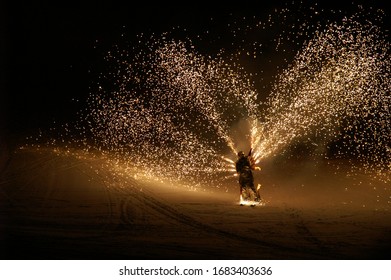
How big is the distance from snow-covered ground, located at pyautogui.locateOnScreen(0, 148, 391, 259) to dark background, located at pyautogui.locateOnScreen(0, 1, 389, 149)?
41.9 feet

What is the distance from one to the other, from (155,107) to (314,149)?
31.1ft

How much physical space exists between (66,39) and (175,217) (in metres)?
24.2

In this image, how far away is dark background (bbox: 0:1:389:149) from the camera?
24.9 meters

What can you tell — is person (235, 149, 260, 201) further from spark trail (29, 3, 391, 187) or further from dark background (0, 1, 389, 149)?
dark background (0, 1, 389, 149)

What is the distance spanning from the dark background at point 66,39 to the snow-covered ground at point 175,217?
12775 millimetres

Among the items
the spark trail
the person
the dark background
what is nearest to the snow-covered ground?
the person

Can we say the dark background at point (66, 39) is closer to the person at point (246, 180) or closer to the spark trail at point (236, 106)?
the spark trail at point (236, 106)

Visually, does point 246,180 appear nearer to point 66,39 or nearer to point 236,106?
point 236,106

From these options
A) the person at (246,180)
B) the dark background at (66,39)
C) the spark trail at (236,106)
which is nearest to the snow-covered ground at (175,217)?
the person at (246,180)

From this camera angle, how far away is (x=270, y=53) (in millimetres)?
23156

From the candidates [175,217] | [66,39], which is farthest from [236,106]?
[66,39]

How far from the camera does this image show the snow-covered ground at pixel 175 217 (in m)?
6.10

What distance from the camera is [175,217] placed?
8.29 m
